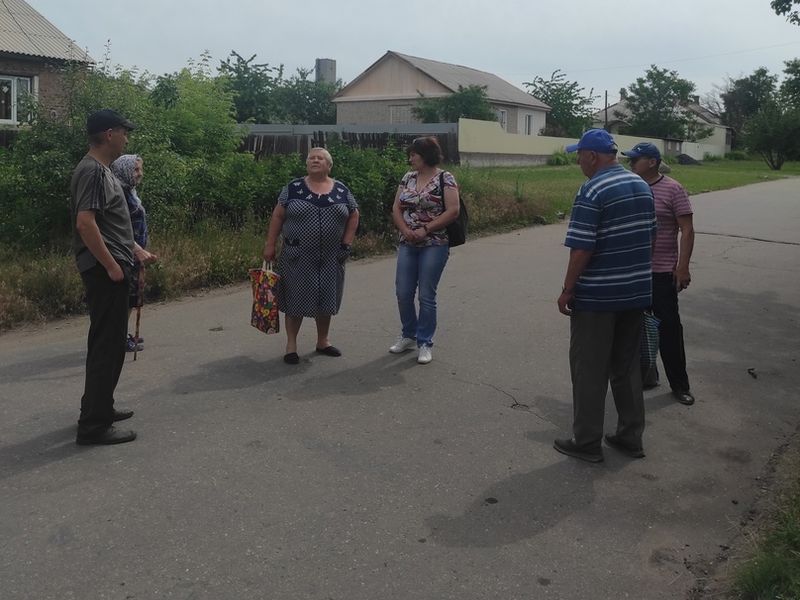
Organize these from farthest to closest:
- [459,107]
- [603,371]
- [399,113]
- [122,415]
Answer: [399,113] < [459,107] < [122,415] < [603,371]

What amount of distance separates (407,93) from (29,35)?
24169mm

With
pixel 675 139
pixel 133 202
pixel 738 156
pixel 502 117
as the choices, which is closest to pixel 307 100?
pixel 502 117

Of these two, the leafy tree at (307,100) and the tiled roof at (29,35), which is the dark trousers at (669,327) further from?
the leafy tree at (307,100)

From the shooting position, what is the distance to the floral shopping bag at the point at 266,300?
6070mm

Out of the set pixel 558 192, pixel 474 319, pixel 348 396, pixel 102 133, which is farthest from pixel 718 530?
pixel 558 192

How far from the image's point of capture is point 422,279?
6238 mm

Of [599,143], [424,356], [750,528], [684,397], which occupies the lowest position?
[750,528]

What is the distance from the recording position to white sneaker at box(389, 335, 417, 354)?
646 cm

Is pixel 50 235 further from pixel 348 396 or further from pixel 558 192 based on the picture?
pixel 558 192

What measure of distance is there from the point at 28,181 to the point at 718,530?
7798 millimetres

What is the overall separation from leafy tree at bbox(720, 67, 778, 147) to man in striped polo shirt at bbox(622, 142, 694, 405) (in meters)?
85.9

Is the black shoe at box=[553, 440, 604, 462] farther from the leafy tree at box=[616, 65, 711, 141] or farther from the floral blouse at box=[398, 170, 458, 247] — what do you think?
the leafy tree at box=[616, 65, 711, 141]

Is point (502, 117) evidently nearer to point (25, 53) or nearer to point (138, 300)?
point (25, 53)

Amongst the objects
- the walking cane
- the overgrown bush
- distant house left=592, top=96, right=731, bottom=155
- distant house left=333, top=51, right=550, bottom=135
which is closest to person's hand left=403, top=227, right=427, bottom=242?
the walking cane
